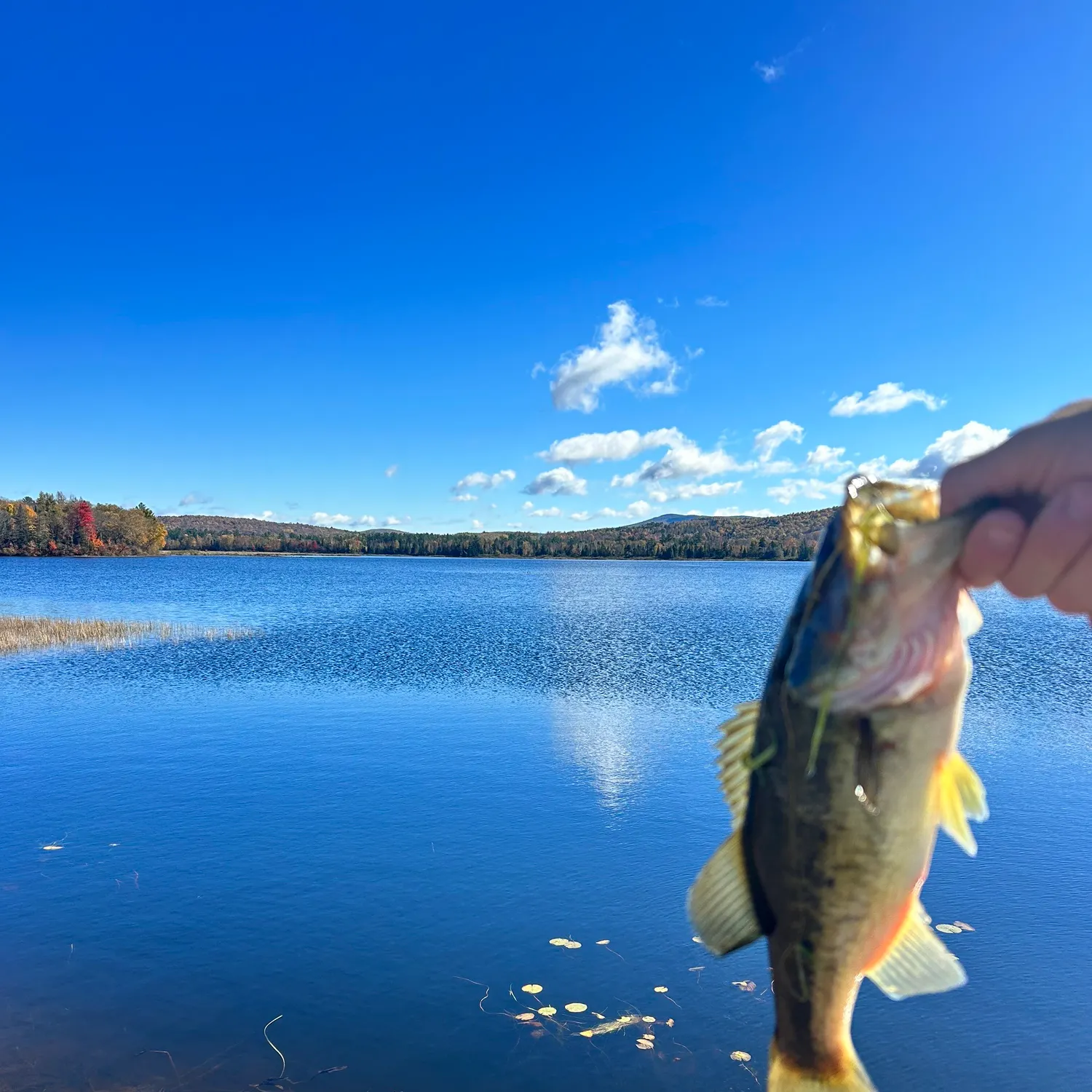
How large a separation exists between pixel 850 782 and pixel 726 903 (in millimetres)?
458

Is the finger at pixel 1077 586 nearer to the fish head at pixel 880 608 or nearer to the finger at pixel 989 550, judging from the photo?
the finger at pixel 989 550

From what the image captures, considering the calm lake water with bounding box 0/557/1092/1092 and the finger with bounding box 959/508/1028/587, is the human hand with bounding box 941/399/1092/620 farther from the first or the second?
the calm lake water with bounding box 0/557/1092/1092

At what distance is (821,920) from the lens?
6.52 ft

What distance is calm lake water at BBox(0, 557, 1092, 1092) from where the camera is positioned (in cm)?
773

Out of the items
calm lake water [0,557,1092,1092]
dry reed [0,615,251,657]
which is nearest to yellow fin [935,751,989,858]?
calm lake water [0,557,1092,1092]

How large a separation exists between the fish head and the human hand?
3.8 inches

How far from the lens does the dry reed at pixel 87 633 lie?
32188 mm

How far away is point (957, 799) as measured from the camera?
1.92 meters

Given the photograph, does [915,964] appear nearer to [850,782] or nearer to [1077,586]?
[850,782]

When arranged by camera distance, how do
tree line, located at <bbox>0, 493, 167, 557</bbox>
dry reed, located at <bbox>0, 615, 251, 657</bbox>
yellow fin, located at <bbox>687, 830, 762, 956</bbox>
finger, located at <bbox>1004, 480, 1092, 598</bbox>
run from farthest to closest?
tree line, located at <bbox>0, 493, 167, 557</bbox>
dry reed, located at <bbox>0, 615, 251, 657</bbox>
yellow fin, located at <bbox>687, 830, 762, 956</bbox>
finger, located at <bbox>1004, 480, 1092, 598</bbox>

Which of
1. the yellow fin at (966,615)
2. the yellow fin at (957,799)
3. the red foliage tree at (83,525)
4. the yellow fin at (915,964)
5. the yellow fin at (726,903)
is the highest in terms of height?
the red foliage tree at (83,525)

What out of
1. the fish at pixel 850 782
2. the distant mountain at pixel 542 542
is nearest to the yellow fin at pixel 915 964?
the fish at pixel 850 782

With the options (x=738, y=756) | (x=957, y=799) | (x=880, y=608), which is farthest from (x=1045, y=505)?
(x=738, y=756)

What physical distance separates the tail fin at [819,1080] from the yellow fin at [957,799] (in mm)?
604
